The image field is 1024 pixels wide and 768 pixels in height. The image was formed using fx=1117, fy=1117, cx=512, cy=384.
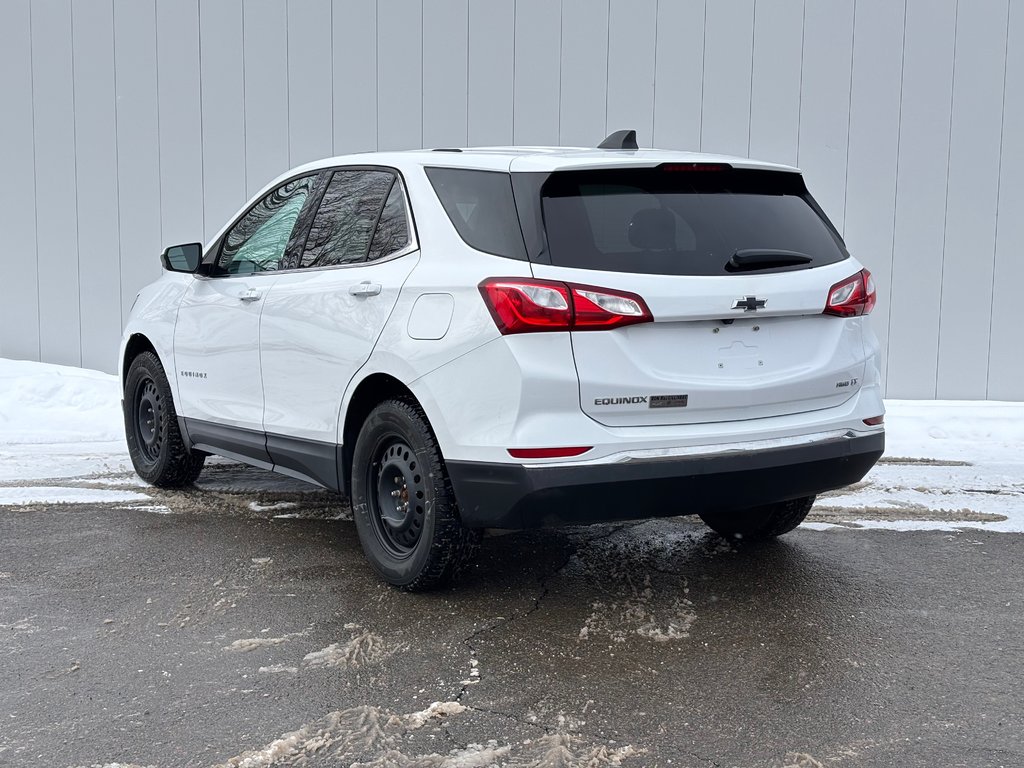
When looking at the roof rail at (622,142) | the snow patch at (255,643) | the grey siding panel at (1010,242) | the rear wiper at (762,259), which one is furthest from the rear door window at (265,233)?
the grey siding panel at (1010,242)

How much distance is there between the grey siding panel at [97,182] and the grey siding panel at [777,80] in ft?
15.6

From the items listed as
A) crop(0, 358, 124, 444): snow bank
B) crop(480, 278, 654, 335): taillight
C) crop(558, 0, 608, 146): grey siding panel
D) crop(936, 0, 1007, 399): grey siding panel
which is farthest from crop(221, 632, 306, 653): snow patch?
crop(936, 0, 1007, 399): grey siding panel

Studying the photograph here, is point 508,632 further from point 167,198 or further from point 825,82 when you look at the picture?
point 167,198

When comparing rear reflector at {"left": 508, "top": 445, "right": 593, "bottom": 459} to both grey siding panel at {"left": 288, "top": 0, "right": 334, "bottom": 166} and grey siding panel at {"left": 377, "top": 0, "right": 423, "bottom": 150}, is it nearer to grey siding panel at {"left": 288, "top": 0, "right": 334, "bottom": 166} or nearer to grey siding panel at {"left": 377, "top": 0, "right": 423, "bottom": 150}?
grey siding panel at {"left": 377, "top": 0, "right": 423, "bottom": 150}

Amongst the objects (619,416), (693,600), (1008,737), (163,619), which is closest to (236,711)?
(163,619)

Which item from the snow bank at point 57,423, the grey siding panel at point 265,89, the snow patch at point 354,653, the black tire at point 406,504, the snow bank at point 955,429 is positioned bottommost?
the snow bank at point 57,423

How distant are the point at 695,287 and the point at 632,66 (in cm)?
552

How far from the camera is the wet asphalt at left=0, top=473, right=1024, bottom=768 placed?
3.04 meters

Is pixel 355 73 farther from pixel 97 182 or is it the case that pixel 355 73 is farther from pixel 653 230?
pixel 653 230

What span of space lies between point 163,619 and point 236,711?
3.17ft

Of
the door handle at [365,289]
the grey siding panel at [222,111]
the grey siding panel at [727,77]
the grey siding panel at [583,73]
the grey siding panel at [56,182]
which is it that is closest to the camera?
the door handle at [365,289]

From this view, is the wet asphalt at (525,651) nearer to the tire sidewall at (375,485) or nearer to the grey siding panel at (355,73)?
the tire sidewall at (375,485)

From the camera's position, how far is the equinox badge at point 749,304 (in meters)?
3.84

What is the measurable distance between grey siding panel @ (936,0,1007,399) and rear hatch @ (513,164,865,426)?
192 inches
